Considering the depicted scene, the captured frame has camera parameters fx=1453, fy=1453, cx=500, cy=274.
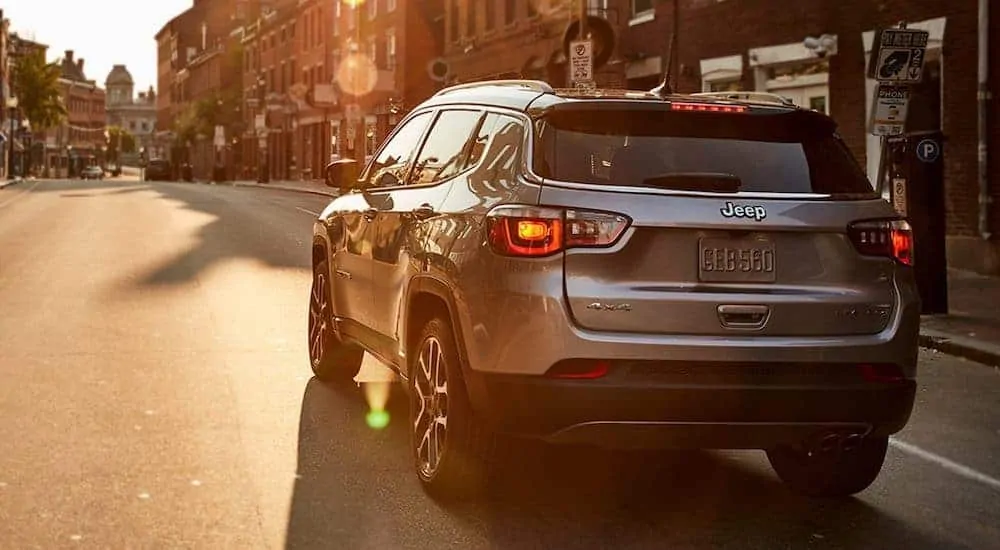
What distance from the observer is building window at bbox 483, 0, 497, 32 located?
40397 millimetres

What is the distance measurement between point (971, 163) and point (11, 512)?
1541 centimetres

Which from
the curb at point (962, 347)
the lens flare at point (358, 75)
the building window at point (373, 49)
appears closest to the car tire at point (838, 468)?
the curb at point (962, 347)

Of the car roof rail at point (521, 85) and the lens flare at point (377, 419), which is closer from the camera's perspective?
the car roof rail at point (521, 85)

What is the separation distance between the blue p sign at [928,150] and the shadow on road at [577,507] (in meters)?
6.91

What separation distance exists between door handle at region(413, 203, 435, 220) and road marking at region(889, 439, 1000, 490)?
281 cm

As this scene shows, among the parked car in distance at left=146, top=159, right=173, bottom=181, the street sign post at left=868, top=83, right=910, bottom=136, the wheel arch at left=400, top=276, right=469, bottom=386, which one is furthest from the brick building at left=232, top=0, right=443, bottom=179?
the wheel arch at left=400, top=276, right=469, bottom=386

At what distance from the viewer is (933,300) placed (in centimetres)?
1314

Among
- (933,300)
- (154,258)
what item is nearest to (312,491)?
(933,300)

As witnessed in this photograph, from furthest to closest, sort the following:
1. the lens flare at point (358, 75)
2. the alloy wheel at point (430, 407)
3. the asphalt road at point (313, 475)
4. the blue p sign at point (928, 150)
Answer: the lens flare at point (358, 75) < the blue p sign at point (928, 150) < the alloy wheel at point (430, 407) < the asphalt road at point (313, 475)

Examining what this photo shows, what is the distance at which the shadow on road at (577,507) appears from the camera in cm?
543

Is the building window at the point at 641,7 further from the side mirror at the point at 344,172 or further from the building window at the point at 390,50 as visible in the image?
the building window at the point at 390,50

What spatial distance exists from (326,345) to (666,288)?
4.02 m

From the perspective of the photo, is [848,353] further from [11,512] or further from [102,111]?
[102,111]

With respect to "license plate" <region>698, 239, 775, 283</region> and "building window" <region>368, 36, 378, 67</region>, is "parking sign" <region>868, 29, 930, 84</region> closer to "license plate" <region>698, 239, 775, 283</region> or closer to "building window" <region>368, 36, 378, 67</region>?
"license plate" <region>698, 239, 775, 283</region>
